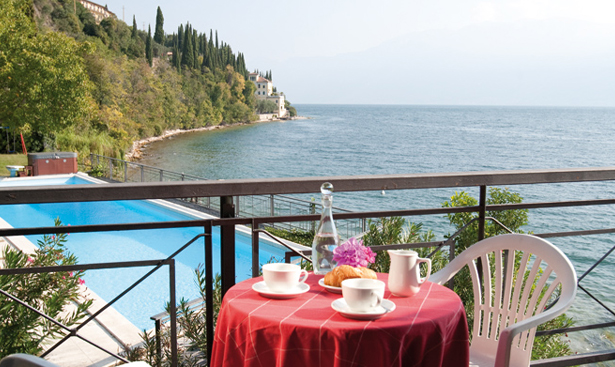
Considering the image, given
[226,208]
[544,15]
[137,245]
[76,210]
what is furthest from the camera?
[544,15]

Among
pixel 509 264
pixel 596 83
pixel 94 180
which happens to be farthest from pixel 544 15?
pixel 509 264

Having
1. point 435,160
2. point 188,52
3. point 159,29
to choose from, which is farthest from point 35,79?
point 159,29

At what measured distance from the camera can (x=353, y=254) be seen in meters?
1.41

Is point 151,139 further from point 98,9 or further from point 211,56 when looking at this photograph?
point 98,9

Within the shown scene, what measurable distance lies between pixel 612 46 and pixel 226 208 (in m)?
73.2

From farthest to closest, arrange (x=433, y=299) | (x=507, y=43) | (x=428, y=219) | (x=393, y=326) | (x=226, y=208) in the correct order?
(x=507, y=43), (x=428, y=219), (x=226, y=208), (x=433, y=299), (x=393, y=326)

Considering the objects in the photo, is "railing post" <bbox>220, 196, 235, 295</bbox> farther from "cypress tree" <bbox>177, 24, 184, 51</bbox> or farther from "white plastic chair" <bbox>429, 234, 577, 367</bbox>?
"cypress tree" <bbox>177, 24, 184, 51</bbox>

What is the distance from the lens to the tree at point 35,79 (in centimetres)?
1836

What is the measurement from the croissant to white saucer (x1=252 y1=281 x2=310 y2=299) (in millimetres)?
73

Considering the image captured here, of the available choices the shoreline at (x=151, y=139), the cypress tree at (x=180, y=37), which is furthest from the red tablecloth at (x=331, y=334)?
the cypress tree at (x=180, y=37)

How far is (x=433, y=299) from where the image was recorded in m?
1.40

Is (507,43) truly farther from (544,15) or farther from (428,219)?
(428,219)

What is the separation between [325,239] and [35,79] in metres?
20.1

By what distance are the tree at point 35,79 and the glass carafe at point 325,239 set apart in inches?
780
